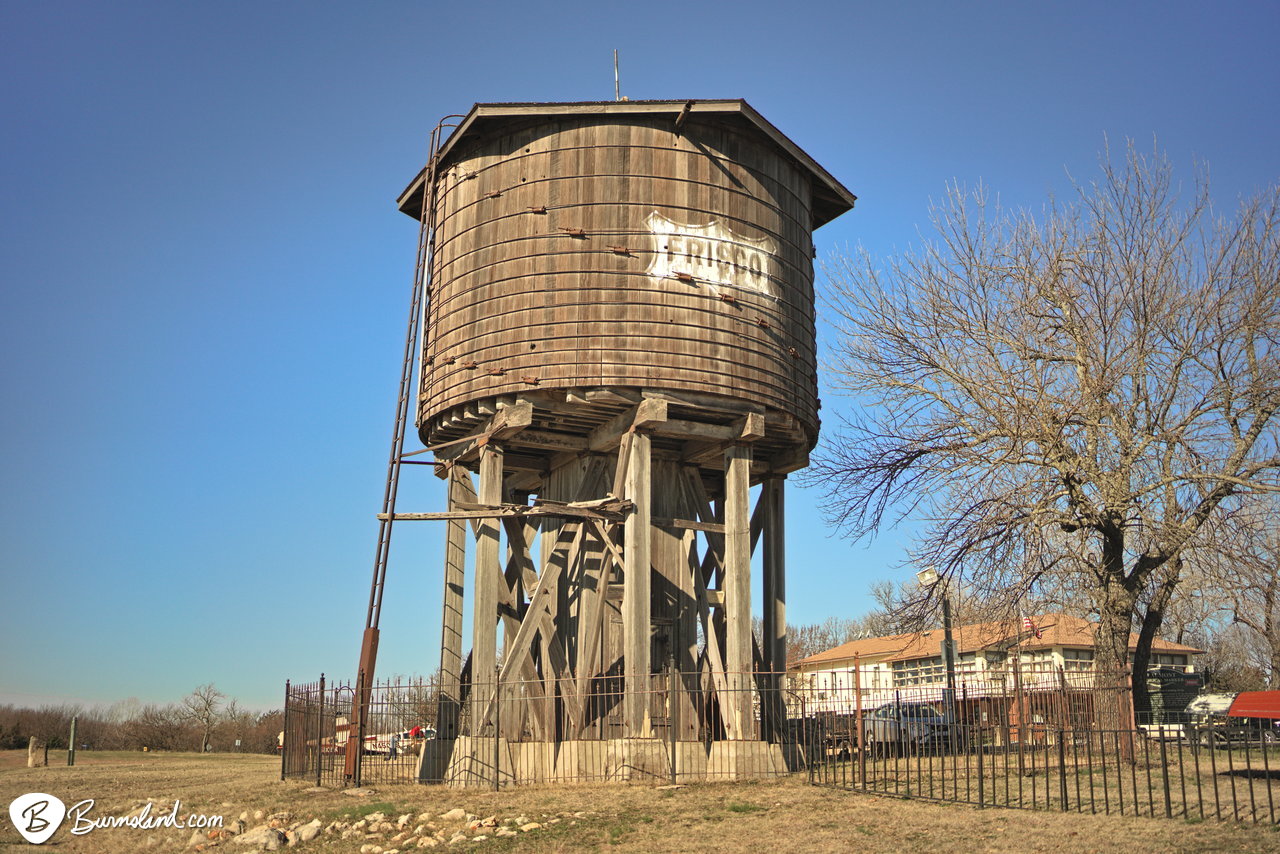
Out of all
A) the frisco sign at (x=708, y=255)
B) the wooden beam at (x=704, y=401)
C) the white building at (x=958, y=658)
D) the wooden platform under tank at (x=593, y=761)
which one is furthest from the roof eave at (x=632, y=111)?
the white building at (x=958, y=658)

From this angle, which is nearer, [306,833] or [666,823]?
[666,823]

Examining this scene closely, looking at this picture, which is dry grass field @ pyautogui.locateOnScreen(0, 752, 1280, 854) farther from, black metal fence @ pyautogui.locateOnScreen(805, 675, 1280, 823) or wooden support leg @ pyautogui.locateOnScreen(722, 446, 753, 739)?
wooden support leg @ pyautogui.locateOnScreen(722, 446, 753, 739)

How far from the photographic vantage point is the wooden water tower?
1791 cm

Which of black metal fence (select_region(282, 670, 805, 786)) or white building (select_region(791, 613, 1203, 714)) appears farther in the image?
white building (select_region(791, 613, 1203, 714))

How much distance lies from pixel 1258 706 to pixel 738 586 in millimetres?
7332

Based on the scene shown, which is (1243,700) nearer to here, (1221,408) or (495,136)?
(1221,408)

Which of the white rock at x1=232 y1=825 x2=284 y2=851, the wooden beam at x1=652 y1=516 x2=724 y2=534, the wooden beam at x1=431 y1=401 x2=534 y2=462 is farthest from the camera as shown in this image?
the wooden beam at x1=652 y1=516 x2=724 y2=534

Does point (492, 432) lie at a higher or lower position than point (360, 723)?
higher

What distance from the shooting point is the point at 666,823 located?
1326 cm

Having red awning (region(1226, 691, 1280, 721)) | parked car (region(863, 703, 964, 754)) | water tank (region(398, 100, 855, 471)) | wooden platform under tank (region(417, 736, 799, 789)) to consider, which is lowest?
wooden platform under tank (region(417, 736, 799, 789))

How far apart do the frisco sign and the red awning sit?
29.8ft

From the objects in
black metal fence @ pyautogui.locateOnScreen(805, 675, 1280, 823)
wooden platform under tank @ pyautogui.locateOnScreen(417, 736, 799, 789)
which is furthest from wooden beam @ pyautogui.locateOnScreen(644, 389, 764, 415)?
wooden platform under tank @ pyautogui.locateOnScreen(417, 736, 799, 789)

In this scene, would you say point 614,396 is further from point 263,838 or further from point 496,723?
point 263,838

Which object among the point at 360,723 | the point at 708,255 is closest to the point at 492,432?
the point at 708,255
